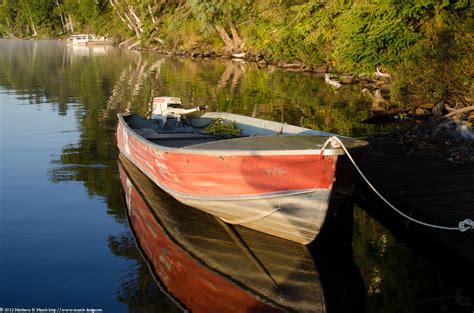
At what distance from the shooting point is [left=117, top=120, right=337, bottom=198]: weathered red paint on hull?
7.98 m

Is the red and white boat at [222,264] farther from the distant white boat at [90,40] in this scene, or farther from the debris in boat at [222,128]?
the distant white boat at [90,40]

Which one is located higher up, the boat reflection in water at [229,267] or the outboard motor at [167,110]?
the outboard motor at [167,110]

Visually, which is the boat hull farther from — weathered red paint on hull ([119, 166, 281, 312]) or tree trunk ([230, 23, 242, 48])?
tree trunk ([230, 23, 242, 48])

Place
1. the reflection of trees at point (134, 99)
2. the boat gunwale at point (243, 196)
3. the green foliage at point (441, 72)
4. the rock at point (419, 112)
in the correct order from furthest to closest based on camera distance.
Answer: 1. the rock at point (419, 112)
2. the green foliage at point (441, 72)
3. the reflection of trees at point (134, 99)
4. the boat gunwale at point (243, 196)

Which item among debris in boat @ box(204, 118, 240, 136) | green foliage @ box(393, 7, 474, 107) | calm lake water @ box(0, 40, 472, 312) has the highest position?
green foliage @ box(393, 7, 474, 107)

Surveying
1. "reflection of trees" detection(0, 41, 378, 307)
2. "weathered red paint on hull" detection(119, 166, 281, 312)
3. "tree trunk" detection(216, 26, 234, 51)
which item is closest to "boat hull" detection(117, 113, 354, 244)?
"weathered red paint on hull" detection(119, 166, 281, 312)

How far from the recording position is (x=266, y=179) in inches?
332

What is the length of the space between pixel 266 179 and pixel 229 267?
158 centimetres

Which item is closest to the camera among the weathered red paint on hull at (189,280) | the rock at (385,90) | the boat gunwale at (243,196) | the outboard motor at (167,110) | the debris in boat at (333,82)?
the weathered red paint on hull at (189,280)

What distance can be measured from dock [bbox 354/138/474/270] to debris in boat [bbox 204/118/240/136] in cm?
343

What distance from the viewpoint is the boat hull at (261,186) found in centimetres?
A: 803

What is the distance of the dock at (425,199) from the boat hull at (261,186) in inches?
78.2

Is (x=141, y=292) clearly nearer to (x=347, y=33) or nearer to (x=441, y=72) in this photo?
(x=441, y=72)

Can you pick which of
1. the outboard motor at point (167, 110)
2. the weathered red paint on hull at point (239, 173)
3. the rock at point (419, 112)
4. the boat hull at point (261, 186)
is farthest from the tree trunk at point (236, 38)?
the boat hull at point (261, 186)
